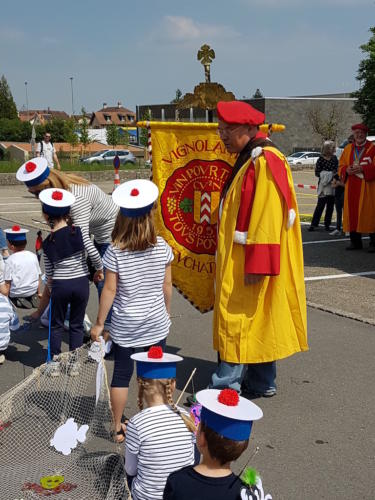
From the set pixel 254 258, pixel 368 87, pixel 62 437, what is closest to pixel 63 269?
pixel 62 437

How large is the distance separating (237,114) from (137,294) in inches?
53.7

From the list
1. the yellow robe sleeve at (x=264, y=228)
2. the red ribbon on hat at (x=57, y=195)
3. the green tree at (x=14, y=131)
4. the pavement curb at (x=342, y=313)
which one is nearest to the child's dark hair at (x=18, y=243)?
the red ribbon on hat at (x=57, y=195)

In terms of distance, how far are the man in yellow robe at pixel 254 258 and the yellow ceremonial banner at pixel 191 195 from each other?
31.6 inches

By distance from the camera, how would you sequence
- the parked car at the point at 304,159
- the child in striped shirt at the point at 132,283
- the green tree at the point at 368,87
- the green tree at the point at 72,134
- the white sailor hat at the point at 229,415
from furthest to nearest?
the green tree at the point at 72,134 < the parked car at the point at 304,159 < the green tree at the point at 368,87 < the child in striped shirt at the point at 132,283 < the white sailor hat at the point at 229,415

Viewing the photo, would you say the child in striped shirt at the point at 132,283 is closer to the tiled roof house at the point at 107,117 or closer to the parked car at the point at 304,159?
the parked car at the point at 304,159

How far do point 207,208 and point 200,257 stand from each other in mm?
412

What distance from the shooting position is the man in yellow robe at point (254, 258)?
4.06m

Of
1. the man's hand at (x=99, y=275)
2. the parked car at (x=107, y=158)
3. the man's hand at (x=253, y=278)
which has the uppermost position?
the man's hand at (x=253, y=278)

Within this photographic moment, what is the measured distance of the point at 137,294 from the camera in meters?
3.95

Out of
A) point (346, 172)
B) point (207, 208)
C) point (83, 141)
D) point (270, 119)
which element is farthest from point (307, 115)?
point (207, 208)

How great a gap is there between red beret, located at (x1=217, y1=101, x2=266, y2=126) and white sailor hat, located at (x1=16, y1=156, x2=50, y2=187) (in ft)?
4.78

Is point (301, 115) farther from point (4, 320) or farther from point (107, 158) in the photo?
point (4, 320)

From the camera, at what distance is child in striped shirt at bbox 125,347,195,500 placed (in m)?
2.89

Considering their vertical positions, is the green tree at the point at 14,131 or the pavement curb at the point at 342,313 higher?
the green tree at the point at 14,131
